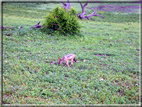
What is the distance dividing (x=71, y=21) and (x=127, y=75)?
6240mm

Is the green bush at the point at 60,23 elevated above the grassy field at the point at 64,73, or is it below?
above

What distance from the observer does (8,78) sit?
446 cm

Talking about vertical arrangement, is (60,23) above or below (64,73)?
above

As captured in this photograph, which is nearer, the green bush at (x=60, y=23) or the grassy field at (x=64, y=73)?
the grassy field at (x=64, y=73)

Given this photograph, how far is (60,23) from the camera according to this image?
9.87 meters

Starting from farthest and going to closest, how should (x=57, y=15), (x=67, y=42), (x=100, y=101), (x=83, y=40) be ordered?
1. (x=57, y=15)
2. (x=83, y=40)
3. (x=67, y=42)
4. (x=100, y=101)

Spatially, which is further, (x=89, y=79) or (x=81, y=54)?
(x=81, y=54)

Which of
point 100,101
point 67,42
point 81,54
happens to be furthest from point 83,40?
point 100,101

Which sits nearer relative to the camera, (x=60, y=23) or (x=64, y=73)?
(x=64, y=73)

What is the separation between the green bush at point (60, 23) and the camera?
9.73 meters

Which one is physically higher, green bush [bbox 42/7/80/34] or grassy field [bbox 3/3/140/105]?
green bush [bbox 42/7/80/34]

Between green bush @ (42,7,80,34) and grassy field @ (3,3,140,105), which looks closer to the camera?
grassy field @ (3,3,140,105)

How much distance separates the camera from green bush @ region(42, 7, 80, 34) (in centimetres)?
973

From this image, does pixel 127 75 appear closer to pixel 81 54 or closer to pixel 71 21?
pixel 81 54
